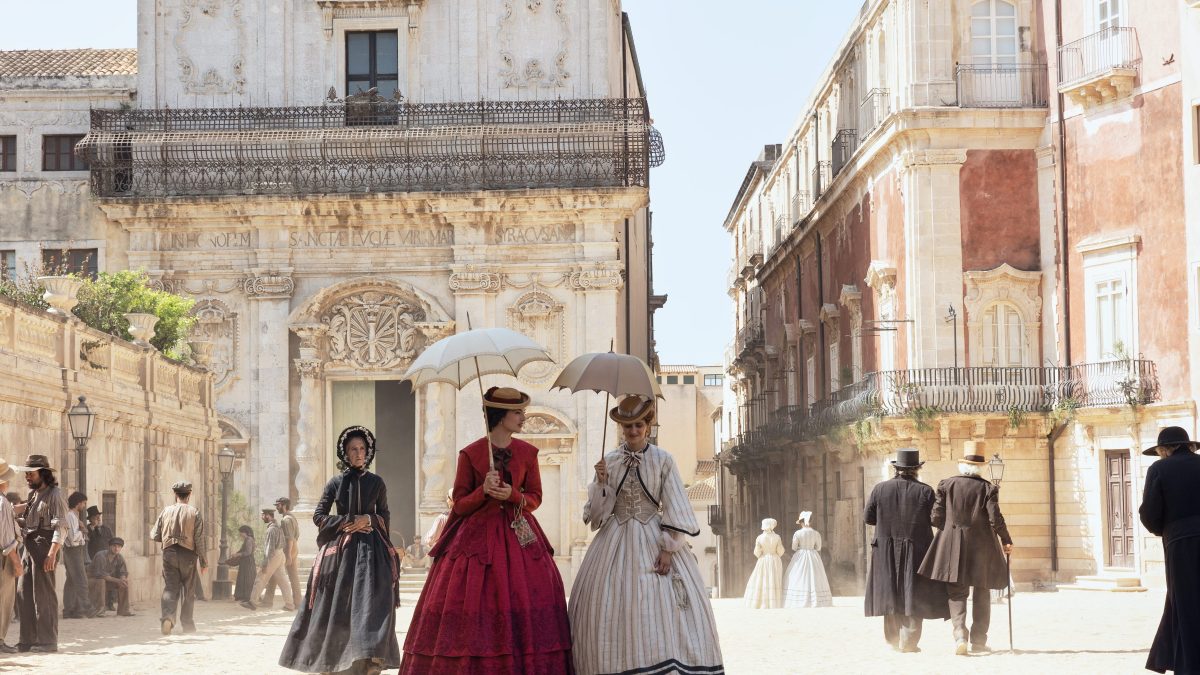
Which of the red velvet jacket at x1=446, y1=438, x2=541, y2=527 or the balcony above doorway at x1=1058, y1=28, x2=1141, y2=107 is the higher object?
the balcony above doorway at x1=1058, y1=28, x2=1141, y2=107

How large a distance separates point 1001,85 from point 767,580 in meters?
10.9

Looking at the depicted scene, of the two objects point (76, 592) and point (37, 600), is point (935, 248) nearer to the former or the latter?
point (76, 592)

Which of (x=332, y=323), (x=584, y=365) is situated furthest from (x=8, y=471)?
(x=332, y=323)

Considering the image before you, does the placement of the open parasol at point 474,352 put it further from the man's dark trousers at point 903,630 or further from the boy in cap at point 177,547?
the boy in cap at point 177,547

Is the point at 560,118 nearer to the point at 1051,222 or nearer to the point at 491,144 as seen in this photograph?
the point at 491,144

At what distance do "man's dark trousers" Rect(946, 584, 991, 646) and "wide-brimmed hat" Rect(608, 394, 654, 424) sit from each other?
227 inches

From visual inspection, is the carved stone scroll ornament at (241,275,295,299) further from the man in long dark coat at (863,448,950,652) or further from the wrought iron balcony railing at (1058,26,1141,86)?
the man in long dark coat at (863,448,950,652)

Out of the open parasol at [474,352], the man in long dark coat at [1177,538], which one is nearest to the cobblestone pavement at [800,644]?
the man in long dark coat at [1177,538]

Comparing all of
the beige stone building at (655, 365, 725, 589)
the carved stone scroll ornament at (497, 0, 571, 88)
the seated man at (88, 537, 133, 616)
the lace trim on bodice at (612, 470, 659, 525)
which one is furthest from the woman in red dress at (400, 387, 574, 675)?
the beige stone building at (655, 365, 725, 589)

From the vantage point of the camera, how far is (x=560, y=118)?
33094 mm

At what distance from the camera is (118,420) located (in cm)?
2311

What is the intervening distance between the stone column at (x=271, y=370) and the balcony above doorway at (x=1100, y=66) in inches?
565

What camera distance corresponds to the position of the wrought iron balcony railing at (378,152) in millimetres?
32594

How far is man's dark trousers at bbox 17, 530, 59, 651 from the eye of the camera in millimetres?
15352
